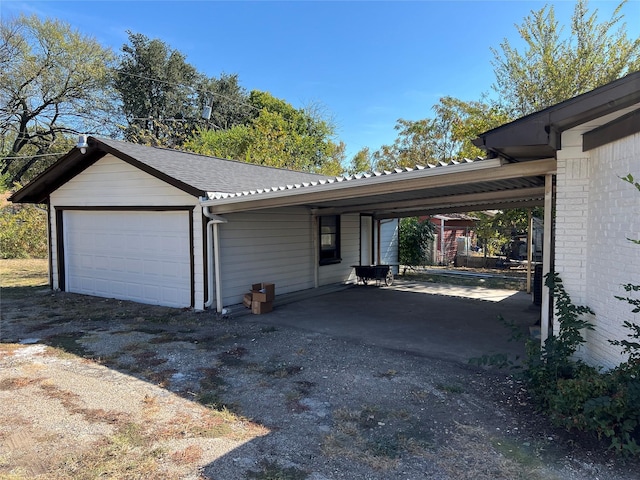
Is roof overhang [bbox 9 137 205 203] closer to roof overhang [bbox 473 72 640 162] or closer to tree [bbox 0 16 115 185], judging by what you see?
roof overhang [bbox 473 72 640 162]

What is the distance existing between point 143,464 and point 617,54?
16.5m

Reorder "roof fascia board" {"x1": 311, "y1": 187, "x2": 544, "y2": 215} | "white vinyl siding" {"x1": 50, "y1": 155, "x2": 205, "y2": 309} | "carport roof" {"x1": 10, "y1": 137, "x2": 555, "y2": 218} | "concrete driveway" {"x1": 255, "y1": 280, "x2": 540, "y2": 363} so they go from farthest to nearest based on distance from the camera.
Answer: "white vinyl siding" {"x1": 50, "y1": 155, "x2": 205, "y2": 309} < "roof fascia board" {"x1": 311, "y1": 187, "x2": 544, "y2": 215} < "concrete driveway" {"x1": 255, "y1": 280, "x2": 540, "y2": 363} < "carport roof" {"x1": 10, "y1": 137, "x2": 555, "y2": 218}

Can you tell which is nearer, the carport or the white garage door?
the carport

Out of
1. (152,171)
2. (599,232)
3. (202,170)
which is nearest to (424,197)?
(202,170)

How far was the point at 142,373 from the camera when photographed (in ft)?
15.6

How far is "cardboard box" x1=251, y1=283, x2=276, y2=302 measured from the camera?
7974 millimetres

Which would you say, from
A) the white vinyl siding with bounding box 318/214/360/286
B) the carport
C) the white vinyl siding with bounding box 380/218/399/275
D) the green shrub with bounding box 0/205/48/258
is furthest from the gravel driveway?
the green shrub with bounding box 0/205/48/258

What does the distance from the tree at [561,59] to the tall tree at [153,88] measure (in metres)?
19.5

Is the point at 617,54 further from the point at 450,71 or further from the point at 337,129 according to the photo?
the point at 337,129

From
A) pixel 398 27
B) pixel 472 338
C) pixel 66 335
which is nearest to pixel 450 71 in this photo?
pixel 398 27

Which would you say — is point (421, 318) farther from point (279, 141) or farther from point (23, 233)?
point (23, 233)

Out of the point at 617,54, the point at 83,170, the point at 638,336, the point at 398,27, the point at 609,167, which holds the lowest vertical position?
the point at 638,336

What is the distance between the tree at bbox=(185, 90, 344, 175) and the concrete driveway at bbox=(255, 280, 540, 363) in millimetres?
12551

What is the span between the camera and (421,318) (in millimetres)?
7785
